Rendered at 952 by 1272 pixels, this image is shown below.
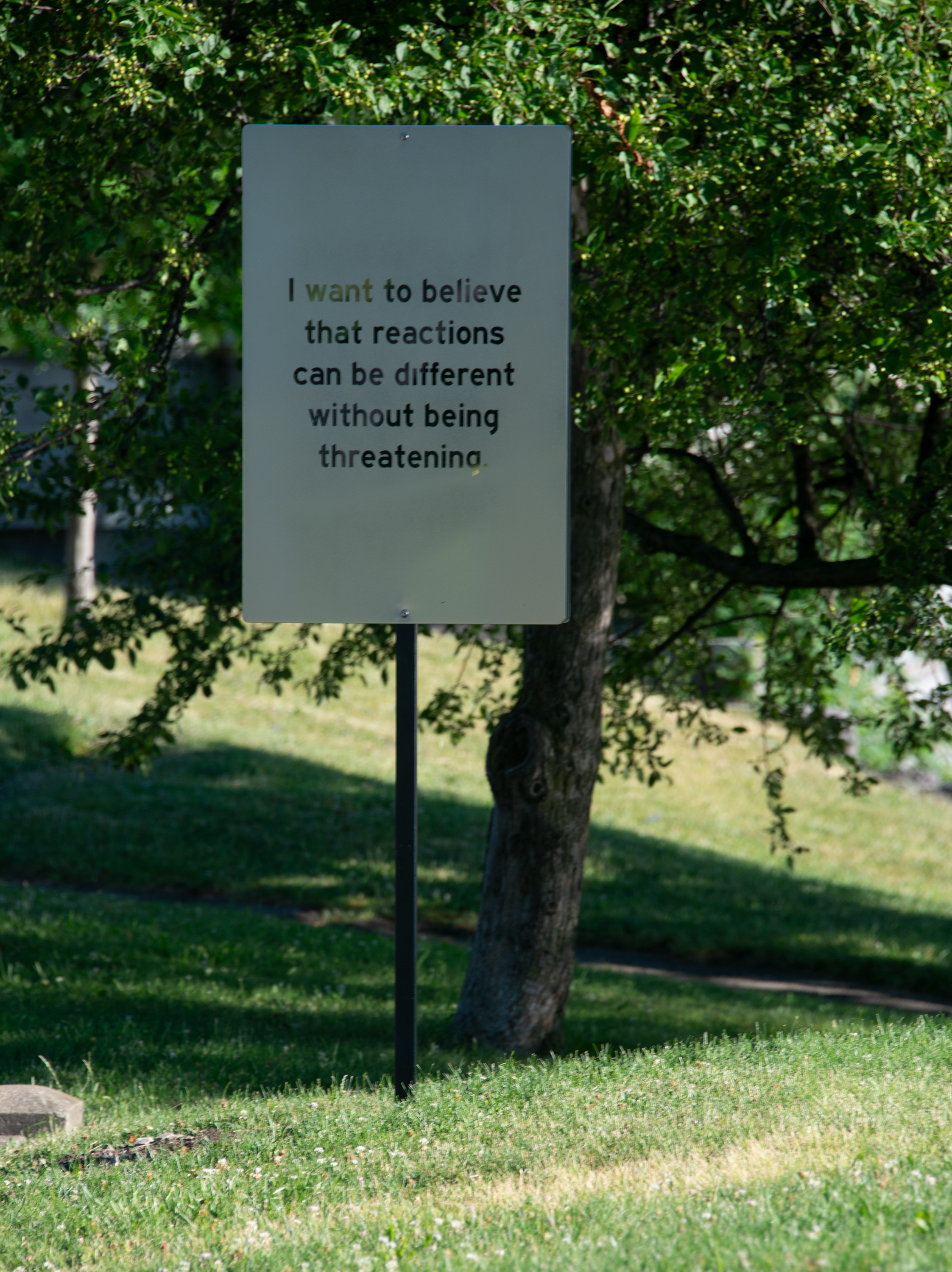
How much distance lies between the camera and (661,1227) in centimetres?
312

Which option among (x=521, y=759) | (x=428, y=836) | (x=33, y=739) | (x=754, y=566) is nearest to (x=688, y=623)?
(x=754, y=566)

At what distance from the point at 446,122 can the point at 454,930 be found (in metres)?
7.98

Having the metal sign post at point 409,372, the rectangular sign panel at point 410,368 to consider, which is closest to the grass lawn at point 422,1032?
the metal sign post at point 409,372

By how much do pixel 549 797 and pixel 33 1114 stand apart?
10.2ft

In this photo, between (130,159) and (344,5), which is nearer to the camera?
(344,5)

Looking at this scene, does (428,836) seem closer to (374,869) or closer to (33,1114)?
(374,869)

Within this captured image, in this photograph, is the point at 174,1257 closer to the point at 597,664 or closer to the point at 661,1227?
the point at 661,1227

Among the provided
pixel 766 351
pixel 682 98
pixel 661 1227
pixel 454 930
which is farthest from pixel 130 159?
pixel 454 930

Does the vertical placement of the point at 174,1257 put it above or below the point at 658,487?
below

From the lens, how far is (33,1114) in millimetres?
5129

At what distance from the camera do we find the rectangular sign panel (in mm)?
4516

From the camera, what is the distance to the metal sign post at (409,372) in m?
4.52

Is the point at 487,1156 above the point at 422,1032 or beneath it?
above

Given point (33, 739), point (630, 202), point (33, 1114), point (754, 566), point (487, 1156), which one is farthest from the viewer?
point (33, 739)
